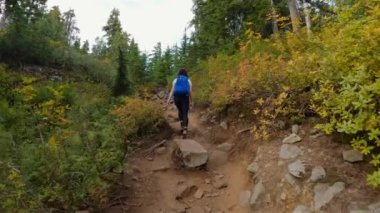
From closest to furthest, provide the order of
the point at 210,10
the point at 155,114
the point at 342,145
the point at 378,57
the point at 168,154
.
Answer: the point at 378,57
the point at 342,145
the point at 168,154
the point at 155,114
the point at 210,10

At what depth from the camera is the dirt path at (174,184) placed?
7129 millimetres

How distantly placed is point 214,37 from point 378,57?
15.1 metres

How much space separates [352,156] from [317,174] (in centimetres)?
58

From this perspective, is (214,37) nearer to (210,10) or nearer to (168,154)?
(210,10)

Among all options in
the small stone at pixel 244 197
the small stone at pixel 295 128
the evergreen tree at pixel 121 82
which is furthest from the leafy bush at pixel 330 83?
the evergreen tree at pixel 121 82

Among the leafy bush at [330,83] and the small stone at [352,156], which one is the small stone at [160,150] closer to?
the leafy bush at [330,83]

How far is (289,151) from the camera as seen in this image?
6730mm

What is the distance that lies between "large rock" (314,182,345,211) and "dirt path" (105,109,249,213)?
55.1 inches

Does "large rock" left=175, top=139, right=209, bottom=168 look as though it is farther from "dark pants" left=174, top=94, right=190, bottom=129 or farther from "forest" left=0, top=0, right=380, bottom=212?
"dark pants" left=174, top=94, right=190, bottom=129

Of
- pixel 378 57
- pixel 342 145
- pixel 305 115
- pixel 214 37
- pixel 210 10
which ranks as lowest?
pixel 342 145

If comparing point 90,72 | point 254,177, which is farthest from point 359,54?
point 90,72

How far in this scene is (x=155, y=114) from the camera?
10844 millimetres

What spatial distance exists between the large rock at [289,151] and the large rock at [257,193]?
63 centimetres

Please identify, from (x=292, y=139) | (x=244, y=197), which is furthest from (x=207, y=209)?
(x=292, y=139)
